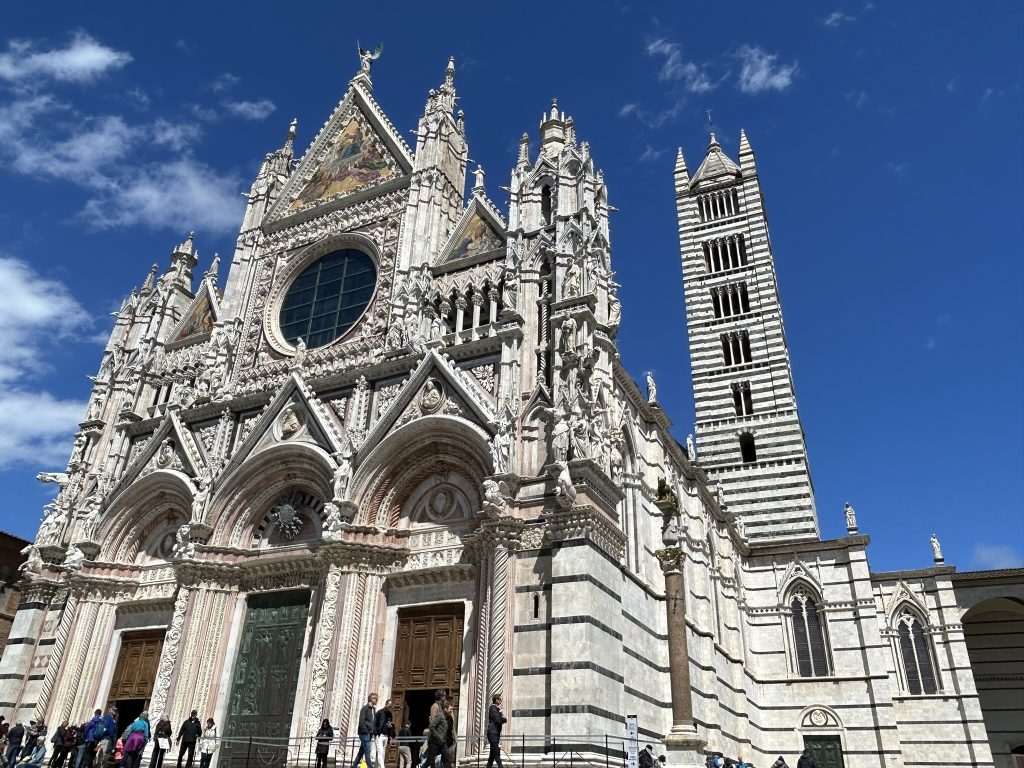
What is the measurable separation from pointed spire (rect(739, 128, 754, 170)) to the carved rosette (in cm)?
3454

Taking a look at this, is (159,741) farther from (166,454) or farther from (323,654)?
(166,454)

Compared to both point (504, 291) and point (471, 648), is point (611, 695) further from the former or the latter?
point (504, 291)

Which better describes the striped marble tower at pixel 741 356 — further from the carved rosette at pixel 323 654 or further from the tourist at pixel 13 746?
the tourist at pixel 13 746

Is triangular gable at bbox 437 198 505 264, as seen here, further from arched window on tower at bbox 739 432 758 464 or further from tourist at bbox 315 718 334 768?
arched window on tower at bbox 739 432 758 464

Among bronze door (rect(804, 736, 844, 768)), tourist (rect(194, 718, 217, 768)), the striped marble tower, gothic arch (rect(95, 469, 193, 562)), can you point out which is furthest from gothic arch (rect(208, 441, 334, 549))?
the striped marble tower

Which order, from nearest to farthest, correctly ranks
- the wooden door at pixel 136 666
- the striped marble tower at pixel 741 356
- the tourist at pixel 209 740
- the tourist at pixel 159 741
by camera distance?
the tourist at pixel 159 741, the tourist at pixel 209 740, the wooden door at pixel 136 666, the striped marble tower at pixel 741 356

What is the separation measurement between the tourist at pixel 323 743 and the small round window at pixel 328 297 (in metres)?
10.9

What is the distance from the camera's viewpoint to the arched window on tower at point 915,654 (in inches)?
1078

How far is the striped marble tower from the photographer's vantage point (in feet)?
109

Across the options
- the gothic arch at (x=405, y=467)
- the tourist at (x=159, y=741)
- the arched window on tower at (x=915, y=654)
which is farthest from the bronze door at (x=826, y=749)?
the tourist at (x=159, y=741)

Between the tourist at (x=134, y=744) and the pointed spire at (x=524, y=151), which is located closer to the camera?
the tourist at (x=134, y=744)

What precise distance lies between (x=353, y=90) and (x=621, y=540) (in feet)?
64.5

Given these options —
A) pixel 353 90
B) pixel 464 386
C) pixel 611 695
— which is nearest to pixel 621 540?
pixel 611 695

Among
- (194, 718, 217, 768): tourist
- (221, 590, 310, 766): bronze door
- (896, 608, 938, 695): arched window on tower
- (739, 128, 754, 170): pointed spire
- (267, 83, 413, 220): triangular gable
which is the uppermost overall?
(739, 128, 754, 170): pointed spire
